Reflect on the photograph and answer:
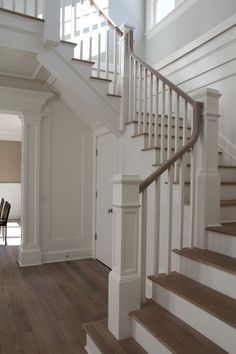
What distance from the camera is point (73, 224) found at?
4.68 m

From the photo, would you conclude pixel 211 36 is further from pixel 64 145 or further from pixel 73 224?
pixel 73 224

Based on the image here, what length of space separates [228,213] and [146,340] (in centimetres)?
137

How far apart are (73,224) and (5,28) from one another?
115 inches

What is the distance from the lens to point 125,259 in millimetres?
2008

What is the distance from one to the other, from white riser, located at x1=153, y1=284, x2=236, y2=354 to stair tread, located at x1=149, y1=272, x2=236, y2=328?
3 cm

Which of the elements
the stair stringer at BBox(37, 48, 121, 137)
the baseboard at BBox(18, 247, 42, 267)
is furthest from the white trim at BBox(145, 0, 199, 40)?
the baseboard at BBox(18, 247, 42, 267)

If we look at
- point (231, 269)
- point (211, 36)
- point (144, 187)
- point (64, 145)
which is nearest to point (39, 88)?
point (64, 145)

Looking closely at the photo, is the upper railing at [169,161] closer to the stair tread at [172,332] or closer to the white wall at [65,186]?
the stair tread at [172,332]

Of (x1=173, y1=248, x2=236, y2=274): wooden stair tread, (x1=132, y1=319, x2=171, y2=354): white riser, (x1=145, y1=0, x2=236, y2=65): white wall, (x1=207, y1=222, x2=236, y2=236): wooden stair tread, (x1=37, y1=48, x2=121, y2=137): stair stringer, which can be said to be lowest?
(x1=132, y1=319, x2=171, y2=354): white riser

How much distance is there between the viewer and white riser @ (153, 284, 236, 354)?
1.57m

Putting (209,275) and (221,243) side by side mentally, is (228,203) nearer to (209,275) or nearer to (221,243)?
(221,243)

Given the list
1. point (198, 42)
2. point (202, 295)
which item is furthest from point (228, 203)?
point (198, 42)

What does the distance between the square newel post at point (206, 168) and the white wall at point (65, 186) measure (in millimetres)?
2708

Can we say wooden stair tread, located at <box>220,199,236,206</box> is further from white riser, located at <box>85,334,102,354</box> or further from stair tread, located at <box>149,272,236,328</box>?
white riser, located at <box>85,334,102,354</box>
